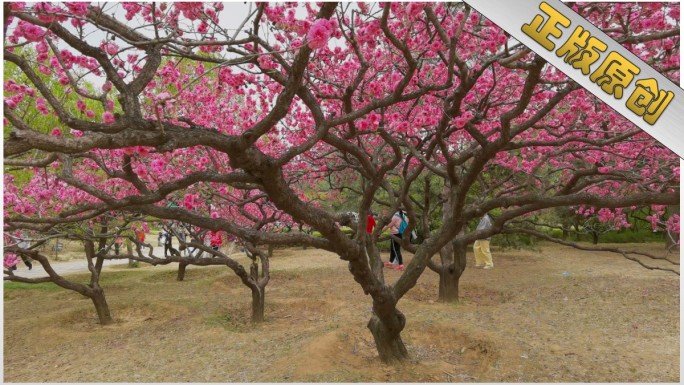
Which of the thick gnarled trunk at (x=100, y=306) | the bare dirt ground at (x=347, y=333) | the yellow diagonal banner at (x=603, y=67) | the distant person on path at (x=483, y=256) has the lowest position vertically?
the bare dirt ground at (x=347, y=333)

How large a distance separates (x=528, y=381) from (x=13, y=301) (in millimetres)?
10287

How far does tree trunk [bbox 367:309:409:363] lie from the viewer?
16.7 feet

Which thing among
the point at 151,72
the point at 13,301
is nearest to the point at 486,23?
the point at 151,72

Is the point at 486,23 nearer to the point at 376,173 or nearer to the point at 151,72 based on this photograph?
the point at 376,173

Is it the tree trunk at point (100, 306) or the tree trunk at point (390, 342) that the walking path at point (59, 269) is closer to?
the tree trunk at point (100, 306)

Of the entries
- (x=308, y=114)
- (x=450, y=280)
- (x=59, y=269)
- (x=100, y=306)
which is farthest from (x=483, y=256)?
(x=59, y=269)

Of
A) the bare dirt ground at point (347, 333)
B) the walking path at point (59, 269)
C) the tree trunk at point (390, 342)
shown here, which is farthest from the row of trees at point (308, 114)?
the walking path at point (59, 269)

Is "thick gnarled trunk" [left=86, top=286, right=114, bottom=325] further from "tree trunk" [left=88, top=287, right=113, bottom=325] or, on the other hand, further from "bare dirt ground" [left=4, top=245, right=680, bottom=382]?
"bare dirt ground" [left=4, top=245, right=680, bottom=382]

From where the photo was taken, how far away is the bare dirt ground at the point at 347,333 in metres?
4.94

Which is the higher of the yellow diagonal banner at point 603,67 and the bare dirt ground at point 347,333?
the yellow diagonal banner at point 603,67

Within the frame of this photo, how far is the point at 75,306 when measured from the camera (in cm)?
844

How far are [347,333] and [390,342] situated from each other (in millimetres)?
911

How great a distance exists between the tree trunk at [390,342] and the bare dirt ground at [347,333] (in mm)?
134

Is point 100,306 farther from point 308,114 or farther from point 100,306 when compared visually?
point 308,114
